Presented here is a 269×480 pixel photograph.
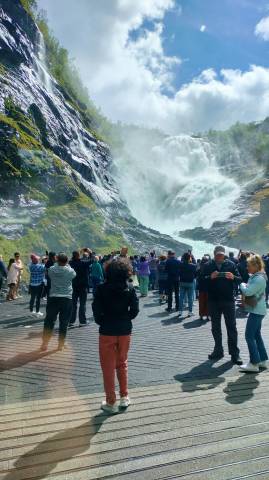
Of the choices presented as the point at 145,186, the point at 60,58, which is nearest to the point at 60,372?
the point at 145,186

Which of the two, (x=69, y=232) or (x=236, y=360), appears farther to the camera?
(x=69, y=232)

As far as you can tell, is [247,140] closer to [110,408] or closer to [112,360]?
Result: [112,360]

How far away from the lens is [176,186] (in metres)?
97.7

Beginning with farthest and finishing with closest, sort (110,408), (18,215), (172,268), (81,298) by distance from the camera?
(18,215) < (172,268) < (81,298) < (110,408)

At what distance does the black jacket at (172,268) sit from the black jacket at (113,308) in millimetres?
9388

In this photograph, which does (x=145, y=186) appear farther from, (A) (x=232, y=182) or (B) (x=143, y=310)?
(B) (x=143, y=310)

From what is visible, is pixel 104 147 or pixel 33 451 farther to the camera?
pixel 104 147

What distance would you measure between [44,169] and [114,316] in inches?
1449

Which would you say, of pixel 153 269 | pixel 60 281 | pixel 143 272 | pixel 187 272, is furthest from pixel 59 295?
pixel 153 269

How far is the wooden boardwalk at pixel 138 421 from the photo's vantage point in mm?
4145

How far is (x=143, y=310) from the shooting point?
16.3 metres

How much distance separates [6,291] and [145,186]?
249ft

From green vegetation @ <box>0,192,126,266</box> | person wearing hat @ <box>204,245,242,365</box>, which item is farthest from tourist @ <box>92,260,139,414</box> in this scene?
green vegetation @ <box>0,192,126,266</box>

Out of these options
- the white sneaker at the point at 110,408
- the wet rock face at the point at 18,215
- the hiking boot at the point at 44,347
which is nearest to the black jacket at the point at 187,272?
the hiking boot at the point at 44,347
